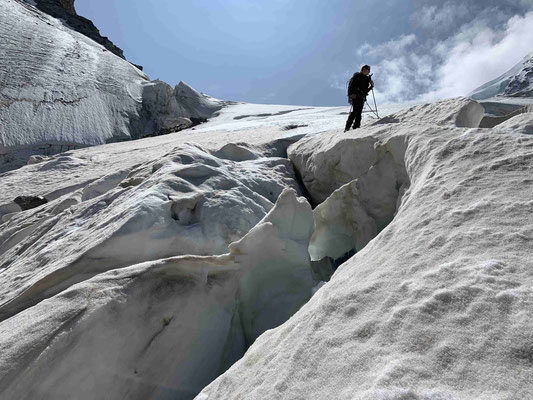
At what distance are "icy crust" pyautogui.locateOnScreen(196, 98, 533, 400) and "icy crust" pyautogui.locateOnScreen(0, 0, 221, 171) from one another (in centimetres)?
1473

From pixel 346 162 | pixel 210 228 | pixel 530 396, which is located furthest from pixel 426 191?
pixel 346 162

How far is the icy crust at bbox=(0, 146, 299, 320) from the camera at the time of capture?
3.09 m

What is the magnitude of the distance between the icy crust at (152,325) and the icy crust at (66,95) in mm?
13157

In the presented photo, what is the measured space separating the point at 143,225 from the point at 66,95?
53.0 ft

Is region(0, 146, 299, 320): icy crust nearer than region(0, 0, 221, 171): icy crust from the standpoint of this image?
Yes

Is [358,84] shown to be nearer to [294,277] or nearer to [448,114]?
[448,114]

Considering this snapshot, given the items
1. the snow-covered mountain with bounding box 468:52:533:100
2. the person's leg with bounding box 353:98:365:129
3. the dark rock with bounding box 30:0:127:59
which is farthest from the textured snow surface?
the dark rock with bounding box 30:0:127:59

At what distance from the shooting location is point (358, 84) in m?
6.64

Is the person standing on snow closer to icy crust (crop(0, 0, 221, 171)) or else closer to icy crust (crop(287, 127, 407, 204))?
icy crust (crop(287, 127, 407, 204))

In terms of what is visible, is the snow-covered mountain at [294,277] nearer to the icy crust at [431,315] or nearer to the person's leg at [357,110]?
the icy crust at [431,315]

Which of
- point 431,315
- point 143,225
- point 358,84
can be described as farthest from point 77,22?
point 431,315

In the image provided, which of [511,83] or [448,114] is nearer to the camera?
[448,114]

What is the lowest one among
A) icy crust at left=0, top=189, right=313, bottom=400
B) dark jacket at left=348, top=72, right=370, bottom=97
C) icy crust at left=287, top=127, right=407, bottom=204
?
icy crust at left=0, top=189, right=313, bottom=400

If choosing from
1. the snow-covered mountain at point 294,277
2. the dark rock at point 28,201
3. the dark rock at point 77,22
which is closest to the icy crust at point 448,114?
the snow-covered mountain at point 294,277
